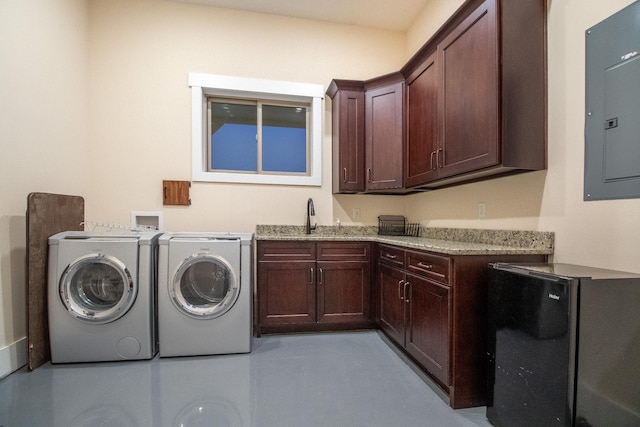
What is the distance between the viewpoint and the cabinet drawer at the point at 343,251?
9.01ft

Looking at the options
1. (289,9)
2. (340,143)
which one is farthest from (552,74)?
(289,9)

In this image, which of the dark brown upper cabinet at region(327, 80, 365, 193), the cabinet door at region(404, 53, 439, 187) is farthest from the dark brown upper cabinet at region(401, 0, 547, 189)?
the dark brown upper cabinet at region(327, 80, 365, 193)

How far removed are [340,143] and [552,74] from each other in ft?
5.93

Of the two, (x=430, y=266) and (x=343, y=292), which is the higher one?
(x=430, y=266)

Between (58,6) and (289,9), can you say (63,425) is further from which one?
(289,9)

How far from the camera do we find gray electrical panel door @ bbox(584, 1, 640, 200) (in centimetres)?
130

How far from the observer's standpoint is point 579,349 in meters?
1.15

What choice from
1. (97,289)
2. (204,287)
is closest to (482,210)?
(204,287)

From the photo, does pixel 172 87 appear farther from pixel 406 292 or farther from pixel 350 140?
pixel 406 292

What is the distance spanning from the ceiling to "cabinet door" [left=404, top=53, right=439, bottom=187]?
1032mm

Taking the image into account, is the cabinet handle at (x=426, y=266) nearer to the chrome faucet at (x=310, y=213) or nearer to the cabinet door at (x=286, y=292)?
the cabinet door at (x=286, y=292)

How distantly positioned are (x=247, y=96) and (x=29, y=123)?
74.2 inches

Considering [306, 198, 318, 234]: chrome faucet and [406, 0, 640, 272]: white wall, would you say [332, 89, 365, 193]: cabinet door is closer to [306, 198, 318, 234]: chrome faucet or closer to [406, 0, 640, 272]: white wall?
[306, 198, 318, 234]: chrome faucet

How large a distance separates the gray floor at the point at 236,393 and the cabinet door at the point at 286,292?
37cm
